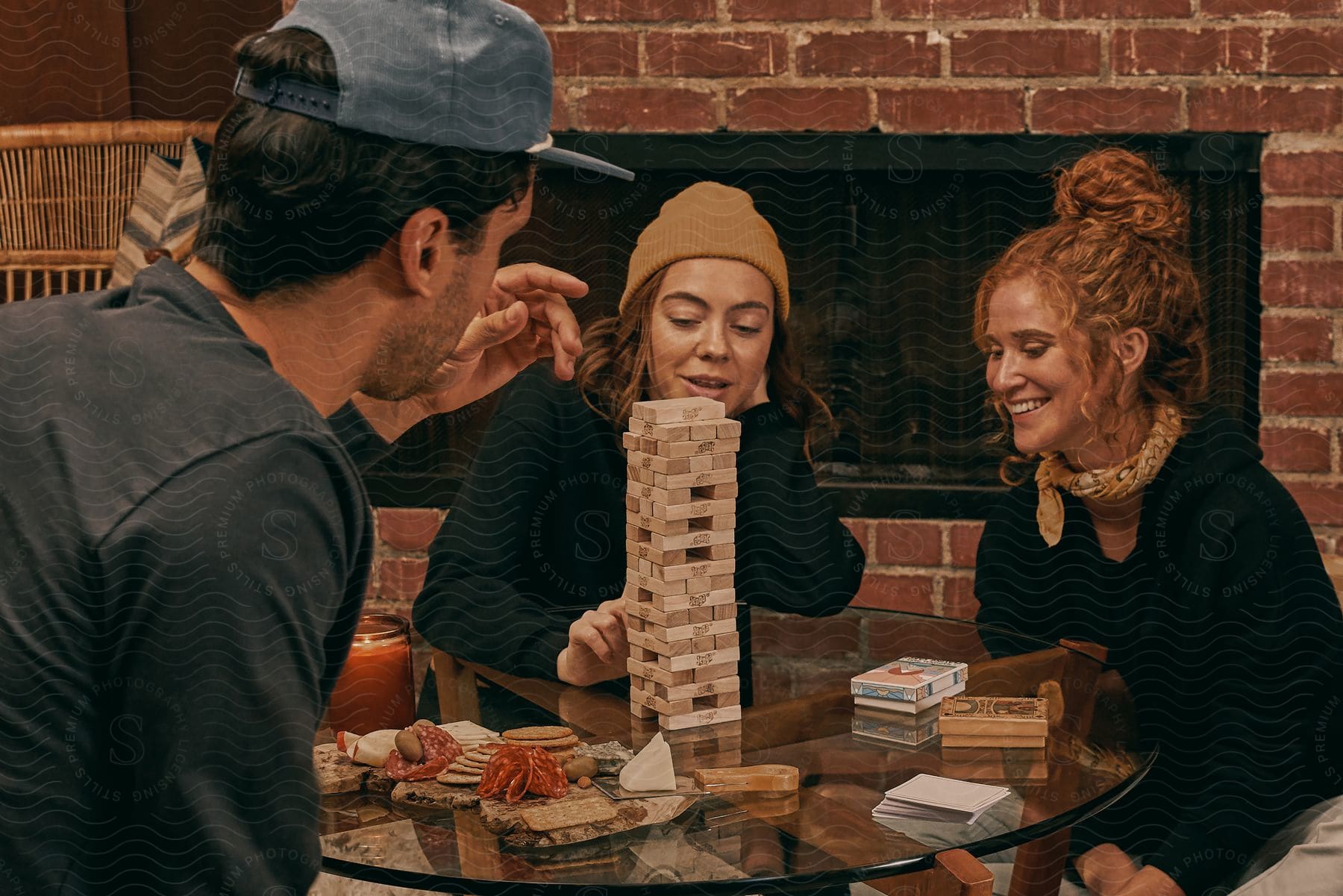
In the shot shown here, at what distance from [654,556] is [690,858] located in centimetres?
34

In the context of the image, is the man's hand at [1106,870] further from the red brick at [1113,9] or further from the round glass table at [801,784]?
the red brick at [1113,9]

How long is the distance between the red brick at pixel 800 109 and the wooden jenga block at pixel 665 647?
0.94 m

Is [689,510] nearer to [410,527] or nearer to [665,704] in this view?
[665,704]

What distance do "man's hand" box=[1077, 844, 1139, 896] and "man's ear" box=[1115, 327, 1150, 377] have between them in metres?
0.64

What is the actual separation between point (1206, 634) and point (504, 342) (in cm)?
94

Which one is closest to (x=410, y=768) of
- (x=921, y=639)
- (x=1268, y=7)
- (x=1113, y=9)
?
(x=921, y=639)

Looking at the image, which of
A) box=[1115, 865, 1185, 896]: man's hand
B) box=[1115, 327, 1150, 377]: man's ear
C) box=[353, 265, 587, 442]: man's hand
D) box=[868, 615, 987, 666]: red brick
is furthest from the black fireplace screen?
box=[1115, 865, 1185, 896]: man's hand

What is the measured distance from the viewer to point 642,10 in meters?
1.99

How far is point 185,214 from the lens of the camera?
191cm

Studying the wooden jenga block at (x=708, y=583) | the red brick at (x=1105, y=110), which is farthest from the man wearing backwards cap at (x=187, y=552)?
the red brick at (x=1105, y=110)

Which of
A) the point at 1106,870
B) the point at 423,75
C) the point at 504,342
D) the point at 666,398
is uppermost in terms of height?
the point at 423,75

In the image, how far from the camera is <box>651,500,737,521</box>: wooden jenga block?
129 cm

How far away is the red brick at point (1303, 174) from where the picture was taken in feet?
6.24

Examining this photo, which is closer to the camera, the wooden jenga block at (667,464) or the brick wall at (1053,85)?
the wooden jenga block at (667,464)
